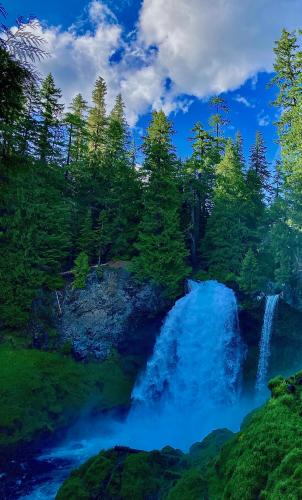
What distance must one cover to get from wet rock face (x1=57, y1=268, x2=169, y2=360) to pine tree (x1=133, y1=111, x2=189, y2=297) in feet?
4.36

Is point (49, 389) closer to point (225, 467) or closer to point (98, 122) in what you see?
point (225, 467)

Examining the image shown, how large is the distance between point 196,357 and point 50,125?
21589 millimetres

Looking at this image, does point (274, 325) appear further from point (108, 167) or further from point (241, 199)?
point (108, 167)

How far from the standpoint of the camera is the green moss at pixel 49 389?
18734 millimetres

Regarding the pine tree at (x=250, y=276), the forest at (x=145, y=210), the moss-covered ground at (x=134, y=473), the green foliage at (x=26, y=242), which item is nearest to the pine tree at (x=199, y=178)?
the forest at (x=145, y=210)

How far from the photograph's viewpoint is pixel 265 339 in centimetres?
2330

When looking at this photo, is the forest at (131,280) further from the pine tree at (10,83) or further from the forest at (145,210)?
the pine tree at (10,83)

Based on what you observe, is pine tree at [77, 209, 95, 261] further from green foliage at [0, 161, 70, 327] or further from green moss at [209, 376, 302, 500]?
green moss at [209, 376, 302, 500]

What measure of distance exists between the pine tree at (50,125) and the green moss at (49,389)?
15613 millimetres

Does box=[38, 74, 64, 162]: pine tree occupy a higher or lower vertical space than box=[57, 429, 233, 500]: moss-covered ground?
higher

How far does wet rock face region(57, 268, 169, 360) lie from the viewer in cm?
2409

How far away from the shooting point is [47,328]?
23.5 m

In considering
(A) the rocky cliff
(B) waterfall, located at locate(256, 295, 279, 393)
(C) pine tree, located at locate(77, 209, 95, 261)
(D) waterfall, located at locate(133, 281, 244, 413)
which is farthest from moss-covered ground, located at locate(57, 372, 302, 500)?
(C) pine tree, located at locate(77, 209, 95, 261)

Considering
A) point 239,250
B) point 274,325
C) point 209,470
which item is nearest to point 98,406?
point 274,325
